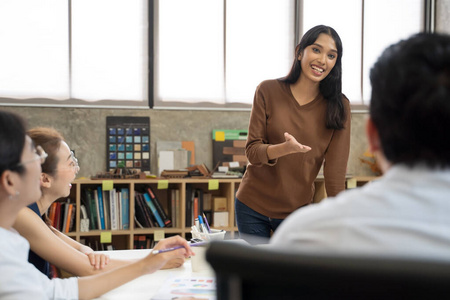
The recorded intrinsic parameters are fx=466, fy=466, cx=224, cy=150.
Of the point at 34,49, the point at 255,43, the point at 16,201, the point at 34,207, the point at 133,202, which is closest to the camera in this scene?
the point at 16,201

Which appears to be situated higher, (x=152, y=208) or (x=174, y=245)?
(x=174, y=245)

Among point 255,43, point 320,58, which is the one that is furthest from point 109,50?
point 320,58

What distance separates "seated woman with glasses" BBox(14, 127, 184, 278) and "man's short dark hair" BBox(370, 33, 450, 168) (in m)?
1.16

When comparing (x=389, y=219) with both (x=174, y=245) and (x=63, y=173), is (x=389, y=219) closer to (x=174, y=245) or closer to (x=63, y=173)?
(x=174, y=245)

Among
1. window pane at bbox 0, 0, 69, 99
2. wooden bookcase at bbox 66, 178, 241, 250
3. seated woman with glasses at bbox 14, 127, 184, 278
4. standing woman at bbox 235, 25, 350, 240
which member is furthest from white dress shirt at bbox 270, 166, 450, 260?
window pane at bbox 0, 0, 69, 99

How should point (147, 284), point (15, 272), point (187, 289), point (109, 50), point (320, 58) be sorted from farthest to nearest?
point (109, 50), point (320, 58), point (147, 284), point (187, 289), point (15, 272)

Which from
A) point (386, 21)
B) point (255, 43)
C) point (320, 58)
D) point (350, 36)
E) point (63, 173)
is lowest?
point (63, 173)

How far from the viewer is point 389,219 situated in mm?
582

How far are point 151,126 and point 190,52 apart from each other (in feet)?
2.67

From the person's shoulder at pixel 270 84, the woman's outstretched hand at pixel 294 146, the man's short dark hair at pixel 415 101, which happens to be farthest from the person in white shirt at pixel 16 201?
the person's shoulder at pixel 270 84

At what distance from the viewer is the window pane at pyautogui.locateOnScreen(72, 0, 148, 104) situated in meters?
4.28

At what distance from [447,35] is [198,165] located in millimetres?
3604

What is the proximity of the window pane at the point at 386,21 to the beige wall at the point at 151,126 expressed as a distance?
14.3 inches

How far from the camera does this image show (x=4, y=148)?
1036 millimetres
